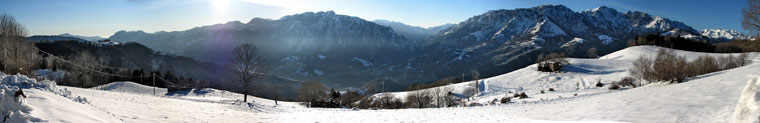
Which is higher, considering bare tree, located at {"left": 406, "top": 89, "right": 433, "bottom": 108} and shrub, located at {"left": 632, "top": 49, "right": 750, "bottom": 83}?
shrub, located at {"left": 632, "top": 49, "right": 750, "bottom": 83}

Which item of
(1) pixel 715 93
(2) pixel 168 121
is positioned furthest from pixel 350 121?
(1) pixel 715 93

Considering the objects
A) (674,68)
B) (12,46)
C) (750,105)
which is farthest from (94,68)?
(674,68)

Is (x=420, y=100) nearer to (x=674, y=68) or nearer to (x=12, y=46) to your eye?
(x=674, y=68)

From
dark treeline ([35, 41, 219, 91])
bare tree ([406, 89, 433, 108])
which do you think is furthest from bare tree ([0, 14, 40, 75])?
bare tree ([406, 89, 433, 108])

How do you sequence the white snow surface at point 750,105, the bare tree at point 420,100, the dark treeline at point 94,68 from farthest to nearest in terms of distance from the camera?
the dark treeline at point 94,68
the bare tree at point 420,100
the white snow surface at point 750,105

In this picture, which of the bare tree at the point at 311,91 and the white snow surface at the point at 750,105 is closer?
the white snow surface at the point at 750,105

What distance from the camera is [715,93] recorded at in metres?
13.9

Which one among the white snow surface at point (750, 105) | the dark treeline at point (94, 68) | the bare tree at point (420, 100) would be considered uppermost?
the dark treeline at point (94, 68)

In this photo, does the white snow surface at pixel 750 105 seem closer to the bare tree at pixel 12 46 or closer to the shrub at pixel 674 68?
the shrub at pixel 674 68

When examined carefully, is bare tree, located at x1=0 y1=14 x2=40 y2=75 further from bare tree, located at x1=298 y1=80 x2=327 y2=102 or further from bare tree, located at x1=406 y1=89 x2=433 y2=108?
bare tree, located at x1=406 y1=89 x2=433 y2=108

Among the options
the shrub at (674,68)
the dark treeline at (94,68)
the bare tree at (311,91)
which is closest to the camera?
the shrub at (674,68)

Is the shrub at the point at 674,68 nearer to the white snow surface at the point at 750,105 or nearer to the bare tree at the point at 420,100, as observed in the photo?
the bare tree at the point at 420,100

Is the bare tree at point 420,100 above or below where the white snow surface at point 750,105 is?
below

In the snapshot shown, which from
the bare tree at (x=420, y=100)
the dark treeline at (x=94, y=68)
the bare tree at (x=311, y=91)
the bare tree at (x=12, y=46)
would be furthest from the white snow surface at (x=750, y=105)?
the dark treeline at (x=94, y=68)
